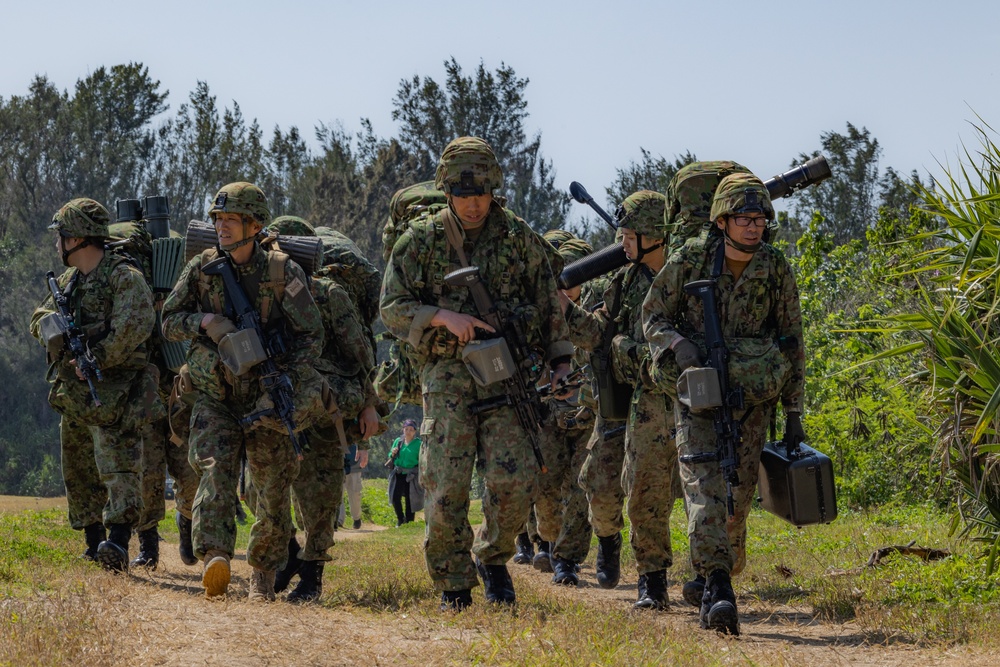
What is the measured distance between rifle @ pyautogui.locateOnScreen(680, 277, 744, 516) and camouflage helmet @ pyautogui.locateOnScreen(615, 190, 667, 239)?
1.49m

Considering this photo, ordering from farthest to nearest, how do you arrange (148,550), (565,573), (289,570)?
(148,550) → (565,573) → (289,570)

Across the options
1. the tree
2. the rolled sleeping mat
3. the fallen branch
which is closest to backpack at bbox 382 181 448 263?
the rolled sleeping mat

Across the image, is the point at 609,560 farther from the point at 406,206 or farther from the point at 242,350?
the point at 242,350

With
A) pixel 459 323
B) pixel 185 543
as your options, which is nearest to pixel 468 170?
pixel 459 323

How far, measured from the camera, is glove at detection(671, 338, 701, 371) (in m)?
7.06

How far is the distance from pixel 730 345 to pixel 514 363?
1.13 m

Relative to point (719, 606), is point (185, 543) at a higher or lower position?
higher

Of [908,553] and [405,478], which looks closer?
[908,553]

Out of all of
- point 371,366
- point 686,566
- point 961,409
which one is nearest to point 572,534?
point 686,566

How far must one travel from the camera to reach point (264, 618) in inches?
250

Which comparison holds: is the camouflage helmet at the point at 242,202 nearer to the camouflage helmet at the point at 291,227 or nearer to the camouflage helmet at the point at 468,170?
the camouflage helmet at the point at 291,227

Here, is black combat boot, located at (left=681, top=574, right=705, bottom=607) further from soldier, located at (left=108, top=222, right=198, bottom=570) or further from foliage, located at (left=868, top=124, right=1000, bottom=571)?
soldier, located at (left=108, top=222, right=198, bottom=570)

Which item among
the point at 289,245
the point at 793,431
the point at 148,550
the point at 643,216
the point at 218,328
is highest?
the point at 643,216

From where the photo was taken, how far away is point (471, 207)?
743 cm
